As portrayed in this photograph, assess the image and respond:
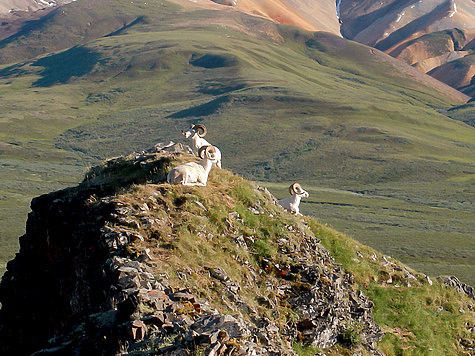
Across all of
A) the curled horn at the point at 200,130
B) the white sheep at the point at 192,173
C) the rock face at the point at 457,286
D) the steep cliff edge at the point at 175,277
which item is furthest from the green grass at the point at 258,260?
the curled horn at the point at 200,130

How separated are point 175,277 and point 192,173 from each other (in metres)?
4.58

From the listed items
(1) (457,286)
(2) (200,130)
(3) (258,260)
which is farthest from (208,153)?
(1) (457,286)

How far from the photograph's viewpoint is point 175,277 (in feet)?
35.9

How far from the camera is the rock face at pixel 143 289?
8.89 meters

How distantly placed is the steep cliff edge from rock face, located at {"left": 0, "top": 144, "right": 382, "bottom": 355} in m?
0.03

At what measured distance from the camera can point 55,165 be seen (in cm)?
11988

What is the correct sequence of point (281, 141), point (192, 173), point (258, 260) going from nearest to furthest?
point (258, 260) → point (192, 173) → point (281, 141)

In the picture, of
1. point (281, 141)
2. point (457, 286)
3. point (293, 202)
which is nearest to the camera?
point (293, 202)

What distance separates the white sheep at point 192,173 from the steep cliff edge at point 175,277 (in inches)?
16.0

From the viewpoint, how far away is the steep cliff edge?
912 cm

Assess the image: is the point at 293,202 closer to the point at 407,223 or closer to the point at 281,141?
the point at 407,223

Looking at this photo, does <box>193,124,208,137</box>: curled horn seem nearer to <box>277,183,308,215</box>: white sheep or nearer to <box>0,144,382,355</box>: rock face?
<box>0,144,382,355</box>: rock face

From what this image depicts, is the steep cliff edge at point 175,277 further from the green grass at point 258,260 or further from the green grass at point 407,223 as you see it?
the green grass at point 407,223

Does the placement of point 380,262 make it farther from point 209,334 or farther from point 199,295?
point 209,334
